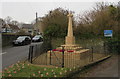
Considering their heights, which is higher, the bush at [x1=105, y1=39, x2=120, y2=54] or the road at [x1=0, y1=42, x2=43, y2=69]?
the bush at [x1=105, y1=39, x2=120, y2=54]

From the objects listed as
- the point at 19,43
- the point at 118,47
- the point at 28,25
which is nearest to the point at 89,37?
the point at 118,47

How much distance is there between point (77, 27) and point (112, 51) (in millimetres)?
7144

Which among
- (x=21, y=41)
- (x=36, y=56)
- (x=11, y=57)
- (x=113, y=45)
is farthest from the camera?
(x=21, y=41)

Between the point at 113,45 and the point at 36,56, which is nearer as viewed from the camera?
the point at 36,56

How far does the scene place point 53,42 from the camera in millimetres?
17875

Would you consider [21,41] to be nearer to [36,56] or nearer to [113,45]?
[36,56]

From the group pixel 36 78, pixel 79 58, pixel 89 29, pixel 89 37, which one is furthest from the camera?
pixel 89 29

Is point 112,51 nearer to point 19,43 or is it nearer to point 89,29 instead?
point 89,29

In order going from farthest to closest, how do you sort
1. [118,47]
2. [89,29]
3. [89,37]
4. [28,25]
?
[28,25]
[89,29]
[89,37]
[118,47]

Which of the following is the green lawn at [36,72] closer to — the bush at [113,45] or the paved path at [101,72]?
the paved path at [101,72]

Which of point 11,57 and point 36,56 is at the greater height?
point 36,56

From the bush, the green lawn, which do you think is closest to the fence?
the green lawn

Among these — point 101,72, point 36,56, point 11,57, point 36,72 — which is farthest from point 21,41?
point 101,72

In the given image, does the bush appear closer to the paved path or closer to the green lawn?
the paved path
